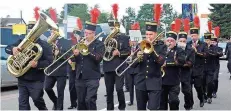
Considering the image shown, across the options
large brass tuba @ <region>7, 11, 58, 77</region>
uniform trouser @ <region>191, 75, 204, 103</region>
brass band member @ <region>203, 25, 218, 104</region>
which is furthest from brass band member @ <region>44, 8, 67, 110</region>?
brass band member @ <region>203, 25, 218, 104</region>

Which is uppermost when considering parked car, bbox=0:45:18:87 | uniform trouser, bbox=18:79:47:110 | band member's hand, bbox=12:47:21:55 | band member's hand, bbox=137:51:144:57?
band member's hand, bbox=12:47:21:55

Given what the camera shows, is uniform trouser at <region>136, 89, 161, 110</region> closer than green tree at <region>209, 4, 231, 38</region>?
Yes

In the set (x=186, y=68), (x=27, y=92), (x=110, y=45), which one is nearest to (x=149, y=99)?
(x=27, y=92)

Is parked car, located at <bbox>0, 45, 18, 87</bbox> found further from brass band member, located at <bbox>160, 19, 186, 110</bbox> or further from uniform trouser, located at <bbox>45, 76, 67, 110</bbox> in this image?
brass band member, located at <bbox>160, 19, 186, 110</bbox>

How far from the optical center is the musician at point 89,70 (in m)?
7.66

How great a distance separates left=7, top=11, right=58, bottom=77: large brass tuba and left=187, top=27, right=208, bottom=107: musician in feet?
13.0

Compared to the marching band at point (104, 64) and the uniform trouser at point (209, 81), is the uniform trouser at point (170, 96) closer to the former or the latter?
the marching band at point (104, 64)

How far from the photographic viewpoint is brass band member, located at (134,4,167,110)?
6.98 m

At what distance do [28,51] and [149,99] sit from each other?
6.95 ft

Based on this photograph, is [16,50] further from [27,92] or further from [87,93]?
[87,93]

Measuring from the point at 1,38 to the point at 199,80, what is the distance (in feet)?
27.3

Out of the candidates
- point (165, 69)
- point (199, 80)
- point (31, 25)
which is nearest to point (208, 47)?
point (199, 80)

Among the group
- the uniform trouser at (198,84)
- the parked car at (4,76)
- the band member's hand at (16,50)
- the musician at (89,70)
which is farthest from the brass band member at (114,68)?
the parked car at (4,76)

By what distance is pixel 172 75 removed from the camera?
8.05 meters
